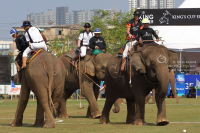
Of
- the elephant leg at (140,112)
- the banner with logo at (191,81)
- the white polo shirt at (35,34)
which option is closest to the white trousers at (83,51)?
the white polo shirt at (35,34)

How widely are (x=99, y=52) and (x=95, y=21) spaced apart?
58.9 m

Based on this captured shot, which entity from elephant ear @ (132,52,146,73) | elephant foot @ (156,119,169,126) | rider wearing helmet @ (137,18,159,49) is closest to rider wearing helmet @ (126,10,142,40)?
rider wearing helmet @ (137,18,159,49)

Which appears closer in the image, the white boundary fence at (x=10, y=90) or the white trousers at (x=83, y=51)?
the white trousers at (x=83, y=51)

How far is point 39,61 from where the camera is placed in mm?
17406

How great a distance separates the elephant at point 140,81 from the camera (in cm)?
1691

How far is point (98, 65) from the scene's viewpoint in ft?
73.2

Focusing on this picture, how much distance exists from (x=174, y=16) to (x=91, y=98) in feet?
103

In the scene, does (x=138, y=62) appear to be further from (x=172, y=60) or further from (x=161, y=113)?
(x=161, y=113)

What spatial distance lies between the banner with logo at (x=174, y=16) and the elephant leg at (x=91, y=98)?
2930cm

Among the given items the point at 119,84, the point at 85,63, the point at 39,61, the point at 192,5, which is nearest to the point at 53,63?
the point at 39,61

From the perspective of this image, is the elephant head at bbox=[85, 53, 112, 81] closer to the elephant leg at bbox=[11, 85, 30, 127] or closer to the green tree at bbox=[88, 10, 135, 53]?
the elephant leg at bbox=[11, 85, 30, 127]

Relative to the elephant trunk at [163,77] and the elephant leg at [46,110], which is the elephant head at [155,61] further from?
the elephant leg at [46,110]

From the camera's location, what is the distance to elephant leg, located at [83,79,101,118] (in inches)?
863

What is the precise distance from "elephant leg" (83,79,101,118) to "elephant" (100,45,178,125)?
2620 mm
